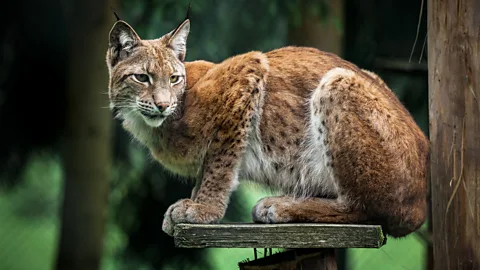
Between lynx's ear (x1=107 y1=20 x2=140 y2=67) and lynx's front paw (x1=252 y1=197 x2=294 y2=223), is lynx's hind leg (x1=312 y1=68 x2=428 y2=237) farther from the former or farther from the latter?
lynx's ear (x1=107 y1=20 x2=140 y2=67)

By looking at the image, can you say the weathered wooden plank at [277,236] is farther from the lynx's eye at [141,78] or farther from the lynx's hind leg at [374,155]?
the lynx's eye at [141,78]

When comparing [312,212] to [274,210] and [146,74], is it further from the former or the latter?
[146,74]

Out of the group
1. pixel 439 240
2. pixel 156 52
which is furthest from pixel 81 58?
pixel 439 240

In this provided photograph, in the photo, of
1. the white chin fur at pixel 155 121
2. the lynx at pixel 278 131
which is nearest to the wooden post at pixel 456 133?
the lynx at pixel 278 131

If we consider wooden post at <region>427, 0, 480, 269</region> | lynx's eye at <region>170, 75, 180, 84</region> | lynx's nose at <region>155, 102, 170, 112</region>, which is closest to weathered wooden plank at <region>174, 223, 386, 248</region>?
wooden post at <region>427, 0, 480, 269</region>

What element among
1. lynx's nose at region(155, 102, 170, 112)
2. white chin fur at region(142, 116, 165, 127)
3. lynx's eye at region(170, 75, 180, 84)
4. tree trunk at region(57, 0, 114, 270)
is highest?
lynx's eye at region(170, 75, 180, 84)

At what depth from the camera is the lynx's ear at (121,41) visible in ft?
17.2

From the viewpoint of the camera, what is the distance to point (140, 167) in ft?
32.7

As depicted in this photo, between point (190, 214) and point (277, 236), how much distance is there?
83cm

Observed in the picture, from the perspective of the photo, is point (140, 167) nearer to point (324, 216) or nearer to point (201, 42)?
point (201, 42)

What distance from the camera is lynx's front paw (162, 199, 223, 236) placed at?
4980 millimetres

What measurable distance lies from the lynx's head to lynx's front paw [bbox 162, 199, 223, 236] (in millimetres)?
577

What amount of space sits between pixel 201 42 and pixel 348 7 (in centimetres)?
187

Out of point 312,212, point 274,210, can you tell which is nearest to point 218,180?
point 274,210
